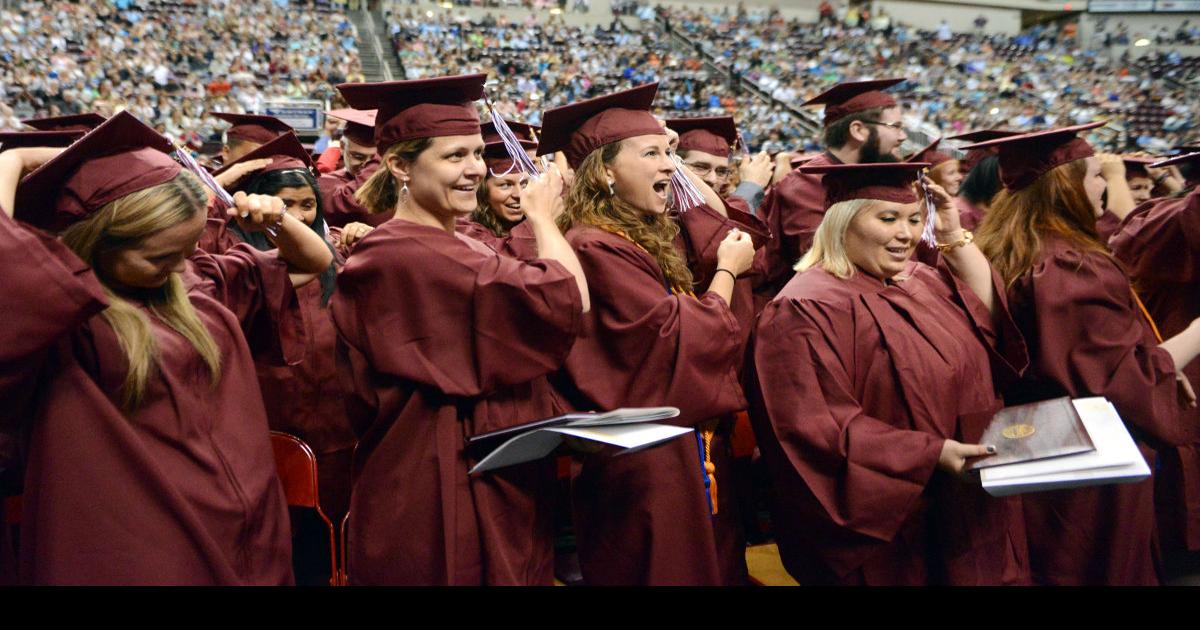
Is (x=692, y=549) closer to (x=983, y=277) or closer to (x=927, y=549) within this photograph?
(x=927, y=549)

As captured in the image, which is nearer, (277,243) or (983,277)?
(277,243)

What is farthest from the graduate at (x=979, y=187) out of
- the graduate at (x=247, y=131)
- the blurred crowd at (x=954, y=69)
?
the blurred crowd at (x=954, y=69)

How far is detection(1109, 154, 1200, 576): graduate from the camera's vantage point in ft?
12.9

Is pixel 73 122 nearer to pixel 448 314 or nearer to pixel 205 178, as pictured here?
pixel 205 178

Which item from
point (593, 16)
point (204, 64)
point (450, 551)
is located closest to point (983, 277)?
point (450, 551)

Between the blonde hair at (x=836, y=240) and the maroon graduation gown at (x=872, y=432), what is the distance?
41 mm

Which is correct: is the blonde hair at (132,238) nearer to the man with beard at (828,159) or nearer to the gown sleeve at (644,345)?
the gown sleeve at (644,345)

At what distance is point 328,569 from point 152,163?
84.0 inches

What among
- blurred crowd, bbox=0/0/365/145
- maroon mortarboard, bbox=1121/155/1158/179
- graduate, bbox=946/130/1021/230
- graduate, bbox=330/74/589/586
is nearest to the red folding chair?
graduate, bbox=330/74/589/586

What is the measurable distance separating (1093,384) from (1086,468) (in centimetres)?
101

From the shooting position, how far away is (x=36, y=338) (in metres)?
1.79

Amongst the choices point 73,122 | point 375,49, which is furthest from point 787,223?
point 375,49

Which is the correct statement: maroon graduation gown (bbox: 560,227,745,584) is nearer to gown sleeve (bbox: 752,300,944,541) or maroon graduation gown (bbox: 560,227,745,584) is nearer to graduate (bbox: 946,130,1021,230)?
gown sleeve (bbox: 752,300,944,541)

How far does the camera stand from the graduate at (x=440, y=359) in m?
2.31
